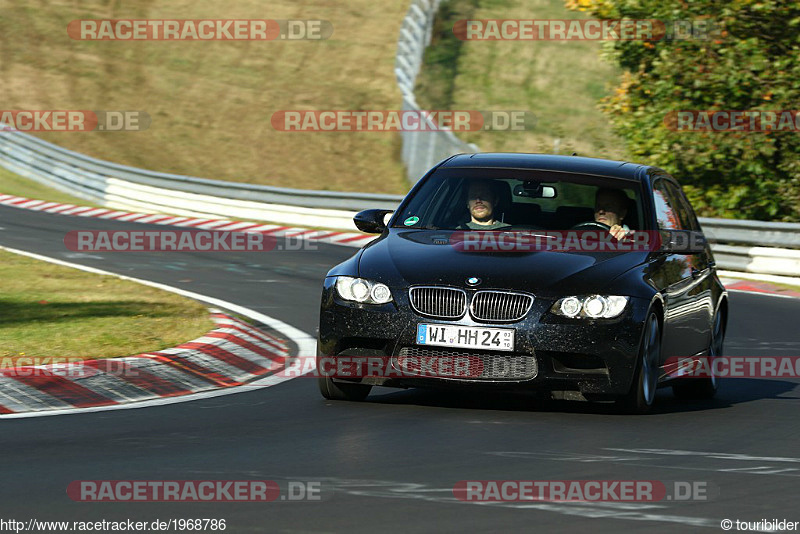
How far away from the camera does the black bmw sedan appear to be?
8.50 metres

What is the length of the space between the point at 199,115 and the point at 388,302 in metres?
32.6

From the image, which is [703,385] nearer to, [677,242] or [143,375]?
[677,242]

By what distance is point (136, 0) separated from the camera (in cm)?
5212

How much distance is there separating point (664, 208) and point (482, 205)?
1.37 metres

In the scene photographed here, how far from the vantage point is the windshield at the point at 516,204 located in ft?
31.8

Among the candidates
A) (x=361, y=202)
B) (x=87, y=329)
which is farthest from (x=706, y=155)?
(x=87, y=329)

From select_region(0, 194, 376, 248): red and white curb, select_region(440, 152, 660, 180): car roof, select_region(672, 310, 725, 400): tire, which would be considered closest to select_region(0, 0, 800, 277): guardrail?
select_region(0, 194, 376, 248): red and white curb

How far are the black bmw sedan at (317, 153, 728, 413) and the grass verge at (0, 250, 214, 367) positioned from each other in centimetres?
210

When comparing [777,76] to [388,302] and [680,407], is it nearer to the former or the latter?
[680,407]

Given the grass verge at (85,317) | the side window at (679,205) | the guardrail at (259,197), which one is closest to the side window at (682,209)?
the side window at (679,205)

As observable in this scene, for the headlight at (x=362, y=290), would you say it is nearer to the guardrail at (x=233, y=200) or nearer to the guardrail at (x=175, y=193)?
the guardrail at (x=233, y=200)

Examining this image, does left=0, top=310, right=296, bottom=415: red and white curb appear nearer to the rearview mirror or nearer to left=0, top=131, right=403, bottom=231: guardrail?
the rearview mirror

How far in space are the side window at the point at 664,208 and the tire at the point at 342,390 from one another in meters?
2.23

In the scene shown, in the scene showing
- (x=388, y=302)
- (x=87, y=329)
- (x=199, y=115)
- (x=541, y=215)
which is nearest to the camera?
(x=388, y=302)
